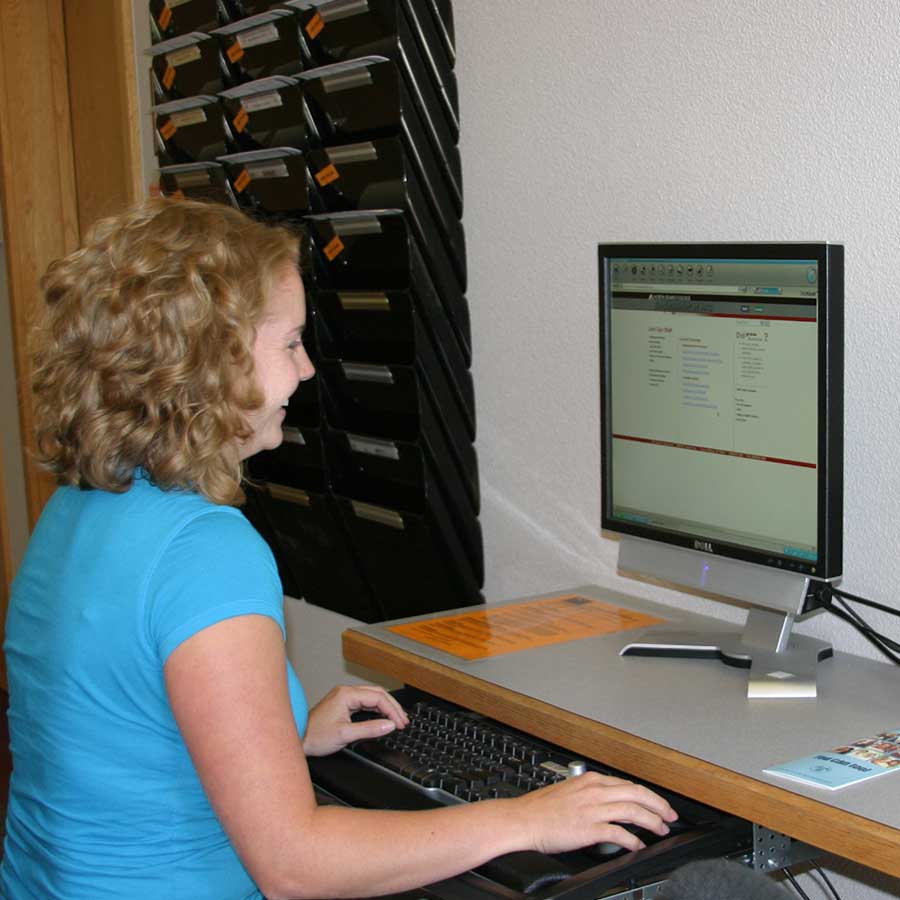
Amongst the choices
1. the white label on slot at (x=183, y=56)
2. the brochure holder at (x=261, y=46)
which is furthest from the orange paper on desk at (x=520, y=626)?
the white label on slot at (x=183, y=56)

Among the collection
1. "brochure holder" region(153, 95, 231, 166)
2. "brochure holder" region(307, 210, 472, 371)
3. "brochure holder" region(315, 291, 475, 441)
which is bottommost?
"brochure holder" region(315, 291, 475, 441)

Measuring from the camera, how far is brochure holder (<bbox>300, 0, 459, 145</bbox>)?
2.24m

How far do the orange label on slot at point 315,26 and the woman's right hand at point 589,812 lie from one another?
164cm

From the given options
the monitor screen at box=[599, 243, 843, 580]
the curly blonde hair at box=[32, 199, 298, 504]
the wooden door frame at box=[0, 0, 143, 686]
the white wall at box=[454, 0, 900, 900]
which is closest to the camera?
the curly blonde hair at box=[32, 199, 298, 504]

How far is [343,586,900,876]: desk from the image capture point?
1.16 meters

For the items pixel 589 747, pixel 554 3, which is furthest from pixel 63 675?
pixel 554 3

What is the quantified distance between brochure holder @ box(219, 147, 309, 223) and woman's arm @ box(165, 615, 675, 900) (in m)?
1.56

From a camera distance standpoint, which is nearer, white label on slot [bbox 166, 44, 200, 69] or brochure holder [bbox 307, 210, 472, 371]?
brochure holder [bbox 307, 210, 472, 371]

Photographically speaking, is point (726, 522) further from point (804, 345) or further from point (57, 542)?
point (57, 542)

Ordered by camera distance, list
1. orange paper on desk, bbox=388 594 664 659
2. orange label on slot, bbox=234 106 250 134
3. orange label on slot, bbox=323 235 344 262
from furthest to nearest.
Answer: orange label on slot, bbox=234 106 250 134
orange label on slot, bbox=323 235 344 262
orange paper on desk, bbox=388 594 664 659

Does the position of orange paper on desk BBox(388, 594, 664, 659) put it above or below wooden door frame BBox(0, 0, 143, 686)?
below

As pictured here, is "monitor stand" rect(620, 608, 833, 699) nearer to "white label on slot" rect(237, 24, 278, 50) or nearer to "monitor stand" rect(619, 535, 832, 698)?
"monitor stand" rect(619, 535, 832, 698)

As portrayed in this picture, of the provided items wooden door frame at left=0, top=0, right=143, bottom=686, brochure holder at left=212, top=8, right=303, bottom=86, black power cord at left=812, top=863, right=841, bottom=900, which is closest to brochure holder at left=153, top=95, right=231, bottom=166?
brochure holder at left=212, top=8, right=303, bottom=86

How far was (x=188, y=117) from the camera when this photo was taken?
2.87 metres
